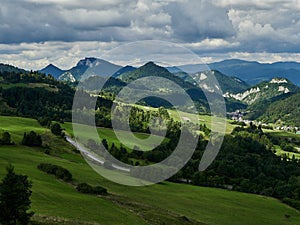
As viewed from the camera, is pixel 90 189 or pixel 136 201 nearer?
pixel 136 201

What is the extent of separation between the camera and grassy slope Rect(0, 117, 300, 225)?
54.2m

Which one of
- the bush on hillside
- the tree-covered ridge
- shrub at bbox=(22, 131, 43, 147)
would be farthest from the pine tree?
shrub at bbox=(22, 131, 43, 147)

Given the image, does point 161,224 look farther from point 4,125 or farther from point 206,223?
point 4,125

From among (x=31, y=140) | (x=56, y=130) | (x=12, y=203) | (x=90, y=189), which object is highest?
(x=56, y=130)

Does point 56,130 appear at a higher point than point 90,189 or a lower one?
higher

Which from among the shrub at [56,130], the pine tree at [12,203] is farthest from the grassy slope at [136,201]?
the shrub at [56,130]

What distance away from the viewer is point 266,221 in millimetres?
78875

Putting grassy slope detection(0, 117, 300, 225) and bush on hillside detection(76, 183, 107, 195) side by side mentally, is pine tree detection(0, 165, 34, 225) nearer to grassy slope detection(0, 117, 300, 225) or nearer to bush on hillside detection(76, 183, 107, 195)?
grassy slope detection(0, 117, 300, 225)

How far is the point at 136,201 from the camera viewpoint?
6931 centimetres

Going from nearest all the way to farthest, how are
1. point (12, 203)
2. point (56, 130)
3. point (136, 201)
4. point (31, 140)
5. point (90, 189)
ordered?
point (12, 203), point (136, 201), point (90, 189), point (31, 140), point (56, 130)

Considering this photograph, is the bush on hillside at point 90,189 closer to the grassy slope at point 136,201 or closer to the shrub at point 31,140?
the grassy slope at point 136,201

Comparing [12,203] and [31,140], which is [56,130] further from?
[12,203]

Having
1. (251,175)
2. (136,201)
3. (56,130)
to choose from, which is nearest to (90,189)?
(136,201)

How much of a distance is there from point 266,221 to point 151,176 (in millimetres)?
34444
